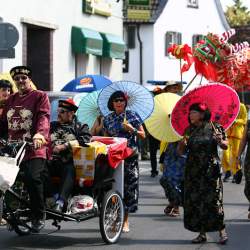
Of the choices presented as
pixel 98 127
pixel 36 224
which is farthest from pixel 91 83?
pixel 36 224

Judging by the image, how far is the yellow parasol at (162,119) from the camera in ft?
38.9

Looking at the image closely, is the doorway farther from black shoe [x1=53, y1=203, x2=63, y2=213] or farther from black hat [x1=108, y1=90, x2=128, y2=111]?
black shoe [x1=53, y1=203, x2=63, y2=213]

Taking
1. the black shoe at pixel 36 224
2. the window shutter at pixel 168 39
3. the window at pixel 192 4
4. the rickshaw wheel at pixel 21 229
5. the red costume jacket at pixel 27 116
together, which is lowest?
the rickshaw wheel at pixel 21 229

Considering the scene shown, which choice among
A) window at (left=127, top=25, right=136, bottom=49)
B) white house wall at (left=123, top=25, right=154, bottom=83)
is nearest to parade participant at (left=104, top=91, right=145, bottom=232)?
white house wall at (left=123, top=25, right=154, bottom=83)

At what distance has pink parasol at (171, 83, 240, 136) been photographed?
1033 cm

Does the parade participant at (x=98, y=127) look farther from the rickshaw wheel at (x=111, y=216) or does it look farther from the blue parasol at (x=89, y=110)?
the rickshaw wheel at (x=111, y=216)

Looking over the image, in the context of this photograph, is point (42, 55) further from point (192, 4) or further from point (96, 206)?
point (192, 4)

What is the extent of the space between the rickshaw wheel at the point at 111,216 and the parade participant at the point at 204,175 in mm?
783

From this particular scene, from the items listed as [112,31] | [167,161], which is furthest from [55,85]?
[167,161]

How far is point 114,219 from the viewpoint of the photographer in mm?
9719

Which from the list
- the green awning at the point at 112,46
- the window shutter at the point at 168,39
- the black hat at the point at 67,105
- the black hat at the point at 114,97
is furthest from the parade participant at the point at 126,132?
the window shutter at the point at 168,39

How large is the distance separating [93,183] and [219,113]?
2009 millimetres

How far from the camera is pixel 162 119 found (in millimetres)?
11961

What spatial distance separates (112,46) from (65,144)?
18.8 meters
